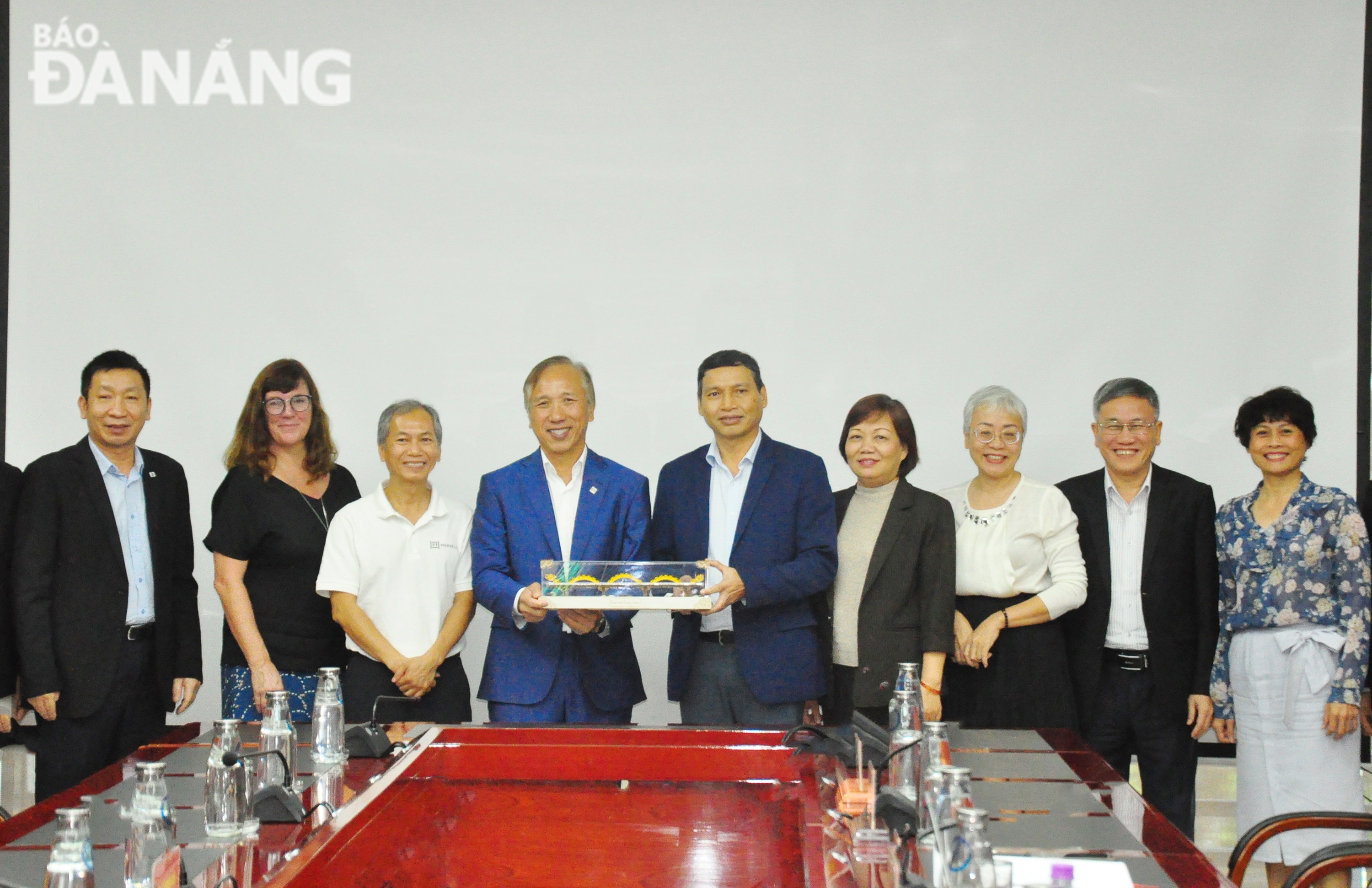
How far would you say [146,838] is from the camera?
1569mm

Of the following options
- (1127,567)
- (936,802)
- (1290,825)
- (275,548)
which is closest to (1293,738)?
(1127,567)

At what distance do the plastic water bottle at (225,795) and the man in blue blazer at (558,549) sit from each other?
134cm

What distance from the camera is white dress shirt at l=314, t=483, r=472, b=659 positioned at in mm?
3377

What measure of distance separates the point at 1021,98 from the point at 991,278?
0.68 m

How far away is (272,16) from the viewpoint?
14.8 feet

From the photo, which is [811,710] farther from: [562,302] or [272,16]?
[272,16]

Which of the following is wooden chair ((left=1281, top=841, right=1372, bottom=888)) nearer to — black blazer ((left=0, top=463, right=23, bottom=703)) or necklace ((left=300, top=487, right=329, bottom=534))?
necklace ((left=300, top=487, right=329, bottom=534))

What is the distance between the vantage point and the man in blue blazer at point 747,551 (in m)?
3.28

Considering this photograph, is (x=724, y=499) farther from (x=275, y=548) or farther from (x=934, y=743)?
(x=934, y=743)

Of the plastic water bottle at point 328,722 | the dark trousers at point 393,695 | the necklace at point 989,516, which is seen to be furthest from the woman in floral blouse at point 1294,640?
the plastic water bottle at point 328,722

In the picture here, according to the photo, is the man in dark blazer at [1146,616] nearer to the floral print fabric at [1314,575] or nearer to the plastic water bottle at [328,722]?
the floral print fabric at [1314,575]

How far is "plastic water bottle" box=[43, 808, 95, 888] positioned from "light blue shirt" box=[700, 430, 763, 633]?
6.93 ft

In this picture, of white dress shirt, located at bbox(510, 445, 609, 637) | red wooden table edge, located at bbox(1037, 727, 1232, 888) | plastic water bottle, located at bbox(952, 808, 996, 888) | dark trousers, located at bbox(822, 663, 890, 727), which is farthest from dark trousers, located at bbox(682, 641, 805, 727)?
→ plastic water bottle, located at bbox(952, 808, 996, 888)

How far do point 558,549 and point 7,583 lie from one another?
164 cm
